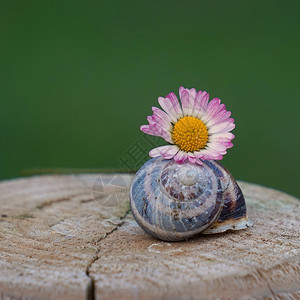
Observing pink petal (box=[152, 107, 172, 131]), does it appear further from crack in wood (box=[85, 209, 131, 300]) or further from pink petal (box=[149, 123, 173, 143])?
crack in wood (box=[85, 209, 131, 300])

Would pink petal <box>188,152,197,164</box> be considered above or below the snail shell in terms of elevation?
above

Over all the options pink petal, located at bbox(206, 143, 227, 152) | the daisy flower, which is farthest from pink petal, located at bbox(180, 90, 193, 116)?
pink petal, located at bbox(206, 143, 227, 152)

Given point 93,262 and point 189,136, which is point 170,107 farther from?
point 93,262

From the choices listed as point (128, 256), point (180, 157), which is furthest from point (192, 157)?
point (128, 256)

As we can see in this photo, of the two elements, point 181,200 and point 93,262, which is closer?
point 93,262

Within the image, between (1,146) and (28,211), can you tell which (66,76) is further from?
(28,211)

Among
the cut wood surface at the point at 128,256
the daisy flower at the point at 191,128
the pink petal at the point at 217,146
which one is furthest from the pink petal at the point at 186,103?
the cut wood surface at the point at 128,256

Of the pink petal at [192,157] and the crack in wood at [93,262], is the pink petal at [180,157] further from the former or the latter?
the crack in wood at [93,262]
